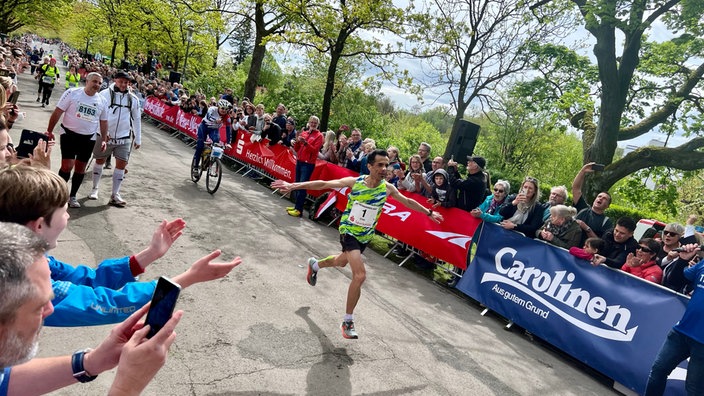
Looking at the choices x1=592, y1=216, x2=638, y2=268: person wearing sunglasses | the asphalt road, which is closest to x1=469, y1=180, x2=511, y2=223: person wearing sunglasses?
the asphalt road

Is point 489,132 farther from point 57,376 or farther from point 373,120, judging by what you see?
point 57,376

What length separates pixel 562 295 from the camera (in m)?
5.68

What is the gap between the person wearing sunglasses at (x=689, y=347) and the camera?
384 centimetres

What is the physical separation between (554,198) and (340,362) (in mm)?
4268

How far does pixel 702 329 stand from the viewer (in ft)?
12.5

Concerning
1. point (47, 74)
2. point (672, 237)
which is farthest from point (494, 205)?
point (47, 74)

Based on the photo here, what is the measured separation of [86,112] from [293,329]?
190 inches

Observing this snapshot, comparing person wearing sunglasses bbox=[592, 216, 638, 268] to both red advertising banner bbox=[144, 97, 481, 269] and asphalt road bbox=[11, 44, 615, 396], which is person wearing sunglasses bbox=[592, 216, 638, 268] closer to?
asphalt road bbox=[11, 44, 615, 396]

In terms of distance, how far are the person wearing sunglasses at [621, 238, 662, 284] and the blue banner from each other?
323mm

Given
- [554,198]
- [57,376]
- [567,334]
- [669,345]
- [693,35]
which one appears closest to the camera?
[57,376]

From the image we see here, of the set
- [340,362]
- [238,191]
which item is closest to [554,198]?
[340,362]

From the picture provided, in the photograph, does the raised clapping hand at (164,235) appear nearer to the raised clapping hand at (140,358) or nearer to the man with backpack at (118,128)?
the raised clapping hand at (140,358)

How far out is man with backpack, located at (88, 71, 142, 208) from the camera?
23.8 feet

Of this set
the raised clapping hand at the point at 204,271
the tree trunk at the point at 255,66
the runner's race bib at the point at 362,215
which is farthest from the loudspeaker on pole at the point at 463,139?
the tree trunk at the point at 255,66
